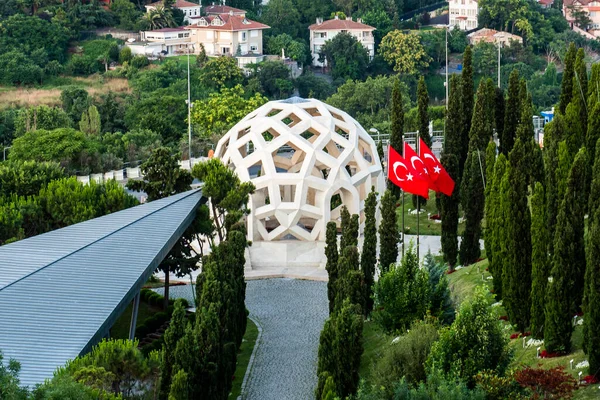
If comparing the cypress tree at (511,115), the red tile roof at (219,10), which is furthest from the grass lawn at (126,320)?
the red tile roof at (219,10)

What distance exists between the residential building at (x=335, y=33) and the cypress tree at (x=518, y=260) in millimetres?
79367

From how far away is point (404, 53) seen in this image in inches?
4422

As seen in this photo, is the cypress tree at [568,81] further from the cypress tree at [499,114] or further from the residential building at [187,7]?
the residential building at [187,7]

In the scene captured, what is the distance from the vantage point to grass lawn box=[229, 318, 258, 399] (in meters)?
36.5

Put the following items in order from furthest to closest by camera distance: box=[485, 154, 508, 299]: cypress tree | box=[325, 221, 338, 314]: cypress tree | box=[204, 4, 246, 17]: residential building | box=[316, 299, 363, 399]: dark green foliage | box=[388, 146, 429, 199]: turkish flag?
box=[204, 4, 246, 17]: residential building < box=[388, 146, 429, 199]: turkish flag < box=[325, 221, 338, 314]: cypress tree < box=[485, 154, 508, 299]: cypress tree < box=[316, 299, 363, 399]: dark green foliage

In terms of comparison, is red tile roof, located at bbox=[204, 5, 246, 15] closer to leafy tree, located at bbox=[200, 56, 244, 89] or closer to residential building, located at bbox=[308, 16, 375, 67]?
residential building, located at bbox=[308, 16, 375, 67]

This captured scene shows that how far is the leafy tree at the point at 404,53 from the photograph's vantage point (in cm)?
11119

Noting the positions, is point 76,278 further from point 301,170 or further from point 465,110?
point 465,110

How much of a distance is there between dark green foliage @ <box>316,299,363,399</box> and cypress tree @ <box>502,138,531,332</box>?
4.47m

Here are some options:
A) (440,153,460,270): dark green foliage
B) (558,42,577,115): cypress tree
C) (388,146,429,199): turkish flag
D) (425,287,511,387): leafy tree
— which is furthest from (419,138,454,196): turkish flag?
(425,287,511,387): leafy tree

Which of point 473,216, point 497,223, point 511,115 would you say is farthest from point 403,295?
point 511,115

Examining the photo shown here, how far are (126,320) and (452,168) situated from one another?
1293cm

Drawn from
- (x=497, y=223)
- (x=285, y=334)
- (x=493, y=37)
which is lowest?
(x=285, y=334)

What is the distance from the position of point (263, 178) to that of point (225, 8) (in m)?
71.5
